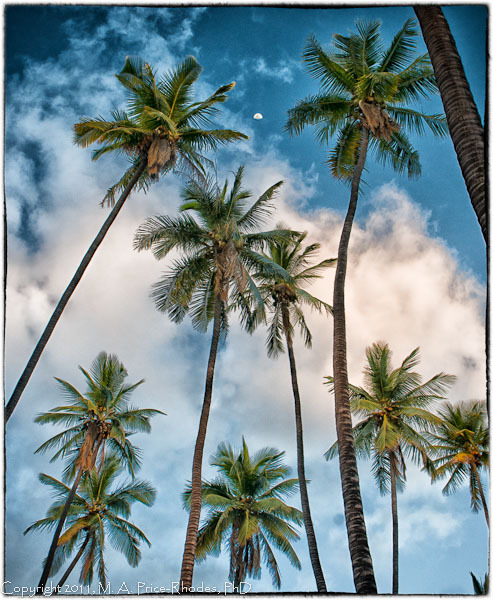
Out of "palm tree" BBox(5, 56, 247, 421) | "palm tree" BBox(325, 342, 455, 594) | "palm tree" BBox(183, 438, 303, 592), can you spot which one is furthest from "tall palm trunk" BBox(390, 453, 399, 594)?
"palm tree" BBox(5, 56, 247, 421)

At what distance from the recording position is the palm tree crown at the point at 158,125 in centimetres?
1570

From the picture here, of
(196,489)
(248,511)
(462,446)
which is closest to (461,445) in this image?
(462,446)

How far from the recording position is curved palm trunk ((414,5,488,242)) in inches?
202

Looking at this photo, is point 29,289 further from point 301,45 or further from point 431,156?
point 431,156

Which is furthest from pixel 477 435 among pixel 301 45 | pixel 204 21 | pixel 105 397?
pixel 204 21

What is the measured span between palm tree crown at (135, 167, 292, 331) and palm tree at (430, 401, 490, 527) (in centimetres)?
1267

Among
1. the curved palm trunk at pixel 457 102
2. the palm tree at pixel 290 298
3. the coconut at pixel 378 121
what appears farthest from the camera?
the palm tree at pixel 290 298

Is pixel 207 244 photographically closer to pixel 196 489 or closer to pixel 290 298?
pixel 290 298

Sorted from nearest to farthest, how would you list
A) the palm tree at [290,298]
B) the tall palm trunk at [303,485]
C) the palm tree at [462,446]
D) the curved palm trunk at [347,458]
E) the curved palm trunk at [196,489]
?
the curved palm trunk at [347,458], the curved palm trunk at [196,489], the tall palm trunk at [303,485], the palm tree at [290,298], the palm tree at [462,446]

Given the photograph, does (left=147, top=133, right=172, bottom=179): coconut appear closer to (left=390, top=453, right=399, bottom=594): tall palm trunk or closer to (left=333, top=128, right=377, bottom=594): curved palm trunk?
(left=333, top=128, right=377, bottom=594): curved palm trunk

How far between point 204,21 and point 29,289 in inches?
451

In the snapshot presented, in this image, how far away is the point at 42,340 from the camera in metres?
11.6

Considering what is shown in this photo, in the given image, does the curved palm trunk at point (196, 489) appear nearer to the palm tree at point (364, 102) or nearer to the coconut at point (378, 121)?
the palm tree at point (364, 102)

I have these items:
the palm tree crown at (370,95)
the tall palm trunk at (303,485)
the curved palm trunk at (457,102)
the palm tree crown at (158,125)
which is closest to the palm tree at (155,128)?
the palm tree crown at (158,125)
